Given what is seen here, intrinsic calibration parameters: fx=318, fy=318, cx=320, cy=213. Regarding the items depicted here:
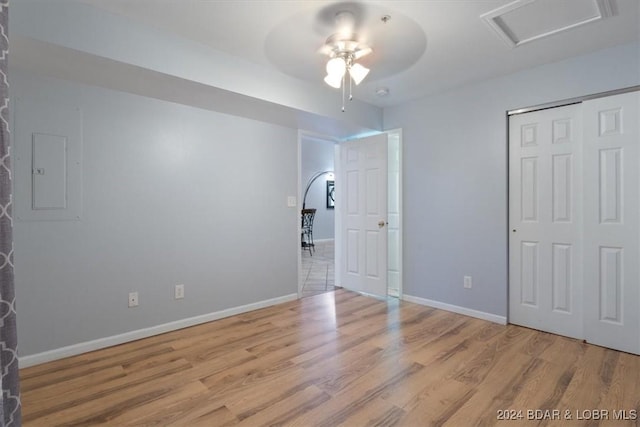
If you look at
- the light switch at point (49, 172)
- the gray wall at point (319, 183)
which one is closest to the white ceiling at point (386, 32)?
the light switch at point (49, 172)

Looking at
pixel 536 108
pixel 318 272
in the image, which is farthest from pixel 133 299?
pixel 536 108

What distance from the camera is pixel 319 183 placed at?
9312 millimetres

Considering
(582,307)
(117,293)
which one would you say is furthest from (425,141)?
(117,293)

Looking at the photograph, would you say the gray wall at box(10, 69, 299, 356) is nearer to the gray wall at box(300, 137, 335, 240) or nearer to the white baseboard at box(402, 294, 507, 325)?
the white baseboard at box(402, 294, 507, 325)

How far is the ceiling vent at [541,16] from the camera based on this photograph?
76.9 inches

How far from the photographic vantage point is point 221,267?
327 cm

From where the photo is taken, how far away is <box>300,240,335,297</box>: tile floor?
4.43m

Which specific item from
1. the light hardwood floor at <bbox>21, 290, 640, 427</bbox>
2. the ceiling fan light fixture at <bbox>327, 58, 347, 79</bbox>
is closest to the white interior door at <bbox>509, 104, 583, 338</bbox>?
the light hardwood floor at <bbox>21, 290, 640, 427</bbox>

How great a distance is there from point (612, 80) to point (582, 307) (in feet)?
6.04

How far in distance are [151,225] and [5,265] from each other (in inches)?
73.7

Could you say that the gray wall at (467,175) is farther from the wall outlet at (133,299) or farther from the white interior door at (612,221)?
the wall outlet at (133,299)

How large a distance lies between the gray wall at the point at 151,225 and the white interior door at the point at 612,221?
2884 mm

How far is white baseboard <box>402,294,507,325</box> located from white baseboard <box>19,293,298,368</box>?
1.60 m

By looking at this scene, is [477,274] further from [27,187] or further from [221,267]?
[27,187]
